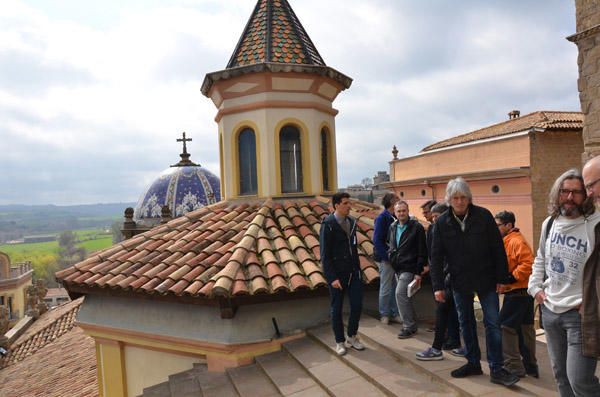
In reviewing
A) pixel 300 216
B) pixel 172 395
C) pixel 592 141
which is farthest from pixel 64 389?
pixel 592 141

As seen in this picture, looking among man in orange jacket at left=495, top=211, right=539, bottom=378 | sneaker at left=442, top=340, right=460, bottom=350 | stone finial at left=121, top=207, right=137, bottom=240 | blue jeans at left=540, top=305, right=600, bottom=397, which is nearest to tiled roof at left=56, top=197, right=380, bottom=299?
sneaker at left=442, top=340, right=460, bottom=350

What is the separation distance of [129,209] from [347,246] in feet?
43.2

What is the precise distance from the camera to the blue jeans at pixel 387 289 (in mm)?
5477

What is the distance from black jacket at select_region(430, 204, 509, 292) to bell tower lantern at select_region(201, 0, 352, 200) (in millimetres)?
5047

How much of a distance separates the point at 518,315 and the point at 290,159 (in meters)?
5.67

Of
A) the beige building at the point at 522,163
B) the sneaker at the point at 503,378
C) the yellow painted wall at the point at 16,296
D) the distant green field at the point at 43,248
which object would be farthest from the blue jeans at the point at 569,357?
the distant green field at the point at 43,248

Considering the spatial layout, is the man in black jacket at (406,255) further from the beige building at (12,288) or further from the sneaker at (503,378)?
the beige building at (12,288)

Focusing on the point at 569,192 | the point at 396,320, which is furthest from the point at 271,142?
the point at 569,192

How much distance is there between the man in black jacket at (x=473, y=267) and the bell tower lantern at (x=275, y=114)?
501 centimetres

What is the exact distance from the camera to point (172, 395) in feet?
18.0

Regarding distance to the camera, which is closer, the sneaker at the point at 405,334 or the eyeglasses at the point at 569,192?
the eyeglasses at the point at 569,192

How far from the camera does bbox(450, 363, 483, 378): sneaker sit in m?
3.91

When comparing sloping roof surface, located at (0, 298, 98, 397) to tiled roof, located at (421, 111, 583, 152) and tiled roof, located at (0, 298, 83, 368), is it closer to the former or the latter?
tiled roof, located at (0, 298, 83, 368)

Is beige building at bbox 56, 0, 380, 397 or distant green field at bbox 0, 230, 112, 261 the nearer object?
beige building at bbox 56, 0, 380, 397
